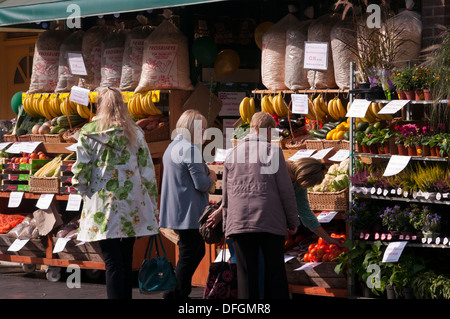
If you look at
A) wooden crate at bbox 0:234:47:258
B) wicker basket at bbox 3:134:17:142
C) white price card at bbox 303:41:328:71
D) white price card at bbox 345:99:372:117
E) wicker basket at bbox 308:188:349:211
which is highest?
white price card at bbox 303:41:328:71

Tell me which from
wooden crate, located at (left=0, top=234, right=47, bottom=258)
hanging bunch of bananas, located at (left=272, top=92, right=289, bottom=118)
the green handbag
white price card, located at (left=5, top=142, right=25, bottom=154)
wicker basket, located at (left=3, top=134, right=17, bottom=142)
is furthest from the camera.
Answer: wicker basket, located at (left=3, top=134, right=17, bottom=142)

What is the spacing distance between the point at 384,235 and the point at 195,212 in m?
1.51

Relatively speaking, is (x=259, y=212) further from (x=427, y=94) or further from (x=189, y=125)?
(x=427, y=94)

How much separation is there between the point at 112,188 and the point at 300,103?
7.22 feet

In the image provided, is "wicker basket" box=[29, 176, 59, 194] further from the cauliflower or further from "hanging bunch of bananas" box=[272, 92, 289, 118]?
the cauliflower

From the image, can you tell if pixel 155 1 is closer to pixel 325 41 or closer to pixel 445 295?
pixel 325 41

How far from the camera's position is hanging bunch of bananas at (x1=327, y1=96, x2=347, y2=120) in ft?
24.9

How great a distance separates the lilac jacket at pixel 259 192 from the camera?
5.74m

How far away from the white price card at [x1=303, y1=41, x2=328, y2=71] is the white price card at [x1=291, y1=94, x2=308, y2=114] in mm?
391

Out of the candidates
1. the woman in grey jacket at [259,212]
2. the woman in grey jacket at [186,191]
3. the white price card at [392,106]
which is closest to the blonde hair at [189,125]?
the woman in grey jacket at [186,191]

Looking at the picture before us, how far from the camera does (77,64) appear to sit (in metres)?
8.56

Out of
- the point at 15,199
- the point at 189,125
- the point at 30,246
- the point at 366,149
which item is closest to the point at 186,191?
the point at 189,125

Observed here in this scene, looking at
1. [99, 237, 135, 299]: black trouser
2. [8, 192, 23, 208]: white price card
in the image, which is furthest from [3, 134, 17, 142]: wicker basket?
[99, 237, 135, 299]: black trouser

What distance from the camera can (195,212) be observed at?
680cm
